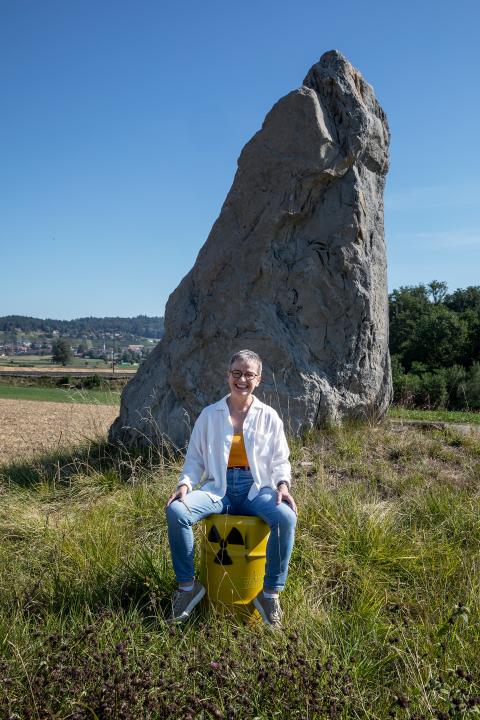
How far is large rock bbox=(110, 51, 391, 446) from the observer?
7.53 m

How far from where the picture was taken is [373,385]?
8.05 meters

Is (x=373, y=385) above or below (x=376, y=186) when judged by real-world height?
below

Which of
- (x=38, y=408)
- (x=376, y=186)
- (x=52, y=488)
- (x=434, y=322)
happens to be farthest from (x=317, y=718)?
(x=38, y=408)

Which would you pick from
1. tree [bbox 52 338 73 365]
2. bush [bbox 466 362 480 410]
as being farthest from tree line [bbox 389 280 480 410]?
tree [bbox 52 338 73 365]

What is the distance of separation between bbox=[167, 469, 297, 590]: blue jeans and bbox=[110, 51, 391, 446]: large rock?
3.48 meters

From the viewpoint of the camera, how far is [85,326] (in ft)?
399

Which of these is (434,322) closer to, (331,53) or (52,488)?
(331,53)

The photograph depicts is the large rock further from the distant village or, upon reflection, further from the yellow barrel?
the distant village

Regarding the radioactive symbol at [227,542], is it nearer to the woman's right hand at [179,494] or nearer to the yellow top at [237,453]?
the woman's right hand at [179,494]

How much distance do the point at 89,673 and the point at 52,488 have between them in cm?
415

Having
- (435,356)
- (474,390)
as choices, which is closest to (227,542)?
(474,390)

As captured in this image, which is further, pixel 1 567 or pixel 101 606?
pixel 1 567

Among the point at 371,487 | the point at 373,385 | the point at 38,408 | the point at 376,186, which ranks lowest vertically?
the point at 38,408

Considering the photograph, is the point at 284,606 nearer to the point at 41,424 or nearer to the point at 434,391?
the point at 434,391
